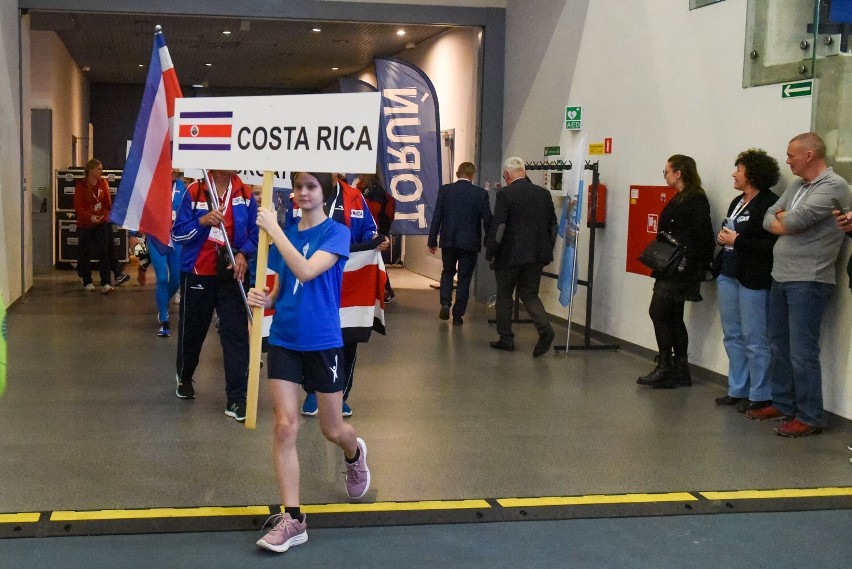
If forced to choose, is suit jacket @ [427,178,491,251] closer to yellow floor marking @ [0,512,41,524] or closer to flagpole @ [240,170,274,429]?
flagpole @ [240,170,274,429]

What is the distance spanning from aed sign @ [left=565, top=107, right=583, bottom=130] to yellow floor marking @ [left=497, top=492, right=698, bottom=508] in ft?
18.9

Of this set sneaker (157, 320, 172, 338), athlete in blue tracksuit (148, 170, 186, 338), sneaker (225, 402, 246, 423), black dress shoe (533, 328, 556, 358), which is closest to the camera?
sneaker (225, 402, 246, 423)

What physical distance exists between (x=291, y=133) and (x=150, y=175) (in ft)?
4.28

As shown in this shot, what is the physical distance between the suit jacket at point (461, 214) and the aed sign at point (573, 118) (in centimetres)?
118

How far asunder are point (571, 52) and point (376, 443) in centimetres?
579

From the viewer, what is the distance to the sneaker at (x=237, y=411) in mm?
6016

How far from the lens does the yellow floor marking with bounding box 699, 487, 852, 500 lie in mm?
4707

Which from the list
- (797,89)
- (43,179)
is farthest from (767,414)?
(43,179)

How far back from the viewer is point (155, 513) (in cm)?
425

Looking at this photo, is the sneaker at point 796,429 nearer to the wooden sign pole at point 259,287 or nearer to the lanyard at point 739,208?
the lanyard at point 739,208

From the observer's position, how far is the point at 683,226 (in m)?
7.12

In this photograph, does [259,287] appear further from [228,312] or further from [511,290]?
[511,290]

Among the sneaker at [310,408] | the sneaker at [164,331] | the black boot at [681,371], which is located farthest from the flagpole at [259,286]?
the sneaker at [164,331]

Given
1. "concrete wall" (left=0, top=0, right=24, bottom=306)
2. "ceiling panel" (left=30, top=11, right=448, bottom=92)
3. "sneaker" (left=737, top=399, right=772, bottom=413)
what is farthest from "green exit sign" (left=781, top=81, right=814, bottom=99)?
"concrete wall" (left=0, top=0, right=24, bottom=306)
